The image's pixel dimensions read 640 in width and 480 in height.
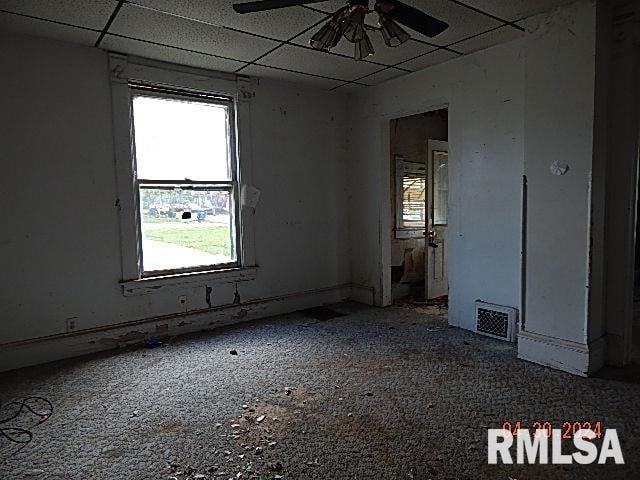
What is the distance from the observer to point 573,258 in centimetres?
291

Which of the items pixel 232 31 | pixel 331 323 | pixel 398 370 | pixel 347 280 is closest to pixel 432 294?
pixel 347 280

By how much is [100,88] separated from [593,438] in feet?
13.8

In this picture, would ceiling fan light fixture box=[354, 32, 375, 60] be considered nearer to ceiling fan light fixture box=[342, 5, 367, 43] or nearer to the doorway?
ceiling fan light fixture box=[342, 5, 367, 43]

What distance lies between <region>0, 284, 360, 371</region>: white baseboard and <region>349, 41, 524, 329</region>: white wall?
1.63 metres

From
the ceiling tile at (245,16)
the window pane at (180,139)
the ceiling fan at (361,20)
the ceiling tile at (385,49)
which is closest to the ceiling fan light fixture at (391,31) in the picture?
the ceiling fan at (361,20)

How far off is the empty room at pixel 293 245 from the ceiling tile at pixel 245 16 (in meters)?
0.02

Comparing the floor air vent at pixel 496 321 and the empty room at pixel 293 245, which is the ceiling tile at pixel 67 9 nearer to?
the empty room at pixel 293 245

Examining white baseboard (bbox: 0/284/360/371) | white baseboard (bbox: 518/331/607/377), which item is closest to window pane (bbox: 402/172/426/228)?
white baseboard (bbox: 0/284/360/371)

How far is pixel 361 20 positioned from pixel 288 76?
2291mm

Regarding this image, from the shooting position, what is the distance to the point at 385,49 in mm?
3576

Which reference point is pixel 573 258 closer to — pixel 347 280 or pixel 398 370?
pixel 398 370

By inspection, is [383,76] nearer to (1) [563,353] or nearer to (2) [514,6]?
(2) [514,6]

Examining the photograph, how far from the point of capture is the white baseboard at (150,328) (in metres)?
3.26

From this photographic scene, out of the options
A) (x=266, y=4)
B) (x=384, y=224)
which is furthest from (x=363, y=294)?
(x=266, y=4)
